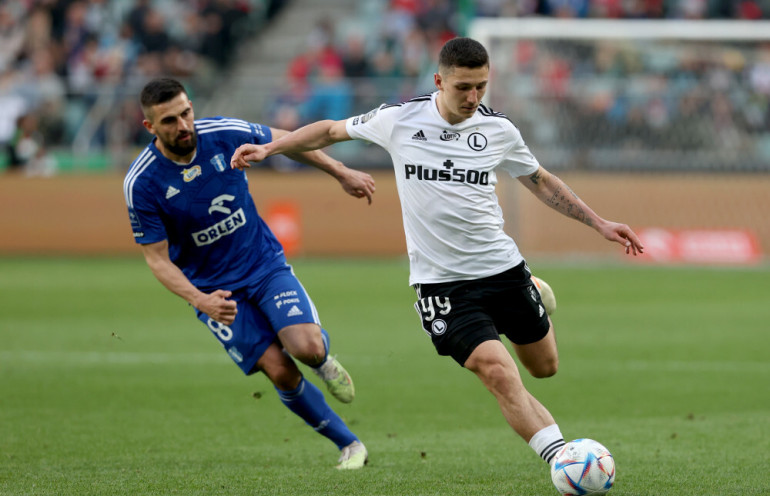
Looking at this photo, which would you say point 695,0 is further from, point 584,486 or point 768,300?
point 584,486

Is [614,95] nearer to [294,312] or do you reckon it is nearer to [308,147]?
[294,312]

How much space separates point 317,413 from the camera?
283 inches

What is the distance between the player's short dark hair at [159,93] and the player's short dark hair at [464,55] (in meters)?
1.83

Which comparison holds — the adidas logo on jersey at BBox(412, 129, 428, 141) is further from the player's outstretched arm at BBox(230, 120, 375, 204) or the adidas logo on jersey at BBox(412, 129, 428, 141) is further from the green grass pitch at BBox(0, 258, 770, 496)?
the green grass pitch at BBox(0, 258, 770, 496)

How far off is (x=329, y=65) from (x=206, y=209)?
16703 millimetres

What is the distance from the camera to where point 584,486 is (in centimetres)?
555

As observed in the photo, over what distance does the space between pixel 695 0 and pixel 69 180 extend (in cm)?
1313

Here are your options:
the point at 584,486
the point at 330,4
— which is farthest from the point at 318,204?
the point at 584,486

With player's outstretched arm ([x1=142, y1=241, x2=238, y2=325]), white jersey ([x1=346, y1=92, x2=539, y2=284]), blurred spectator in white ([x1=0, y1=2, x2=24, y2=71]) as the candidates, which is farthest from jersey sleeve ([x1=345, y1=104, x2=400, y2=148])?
blurred spectator in white ([x1=0, y1=2, x2=24, y2=71])

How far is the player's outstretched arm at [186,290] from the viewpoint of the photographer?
644cm

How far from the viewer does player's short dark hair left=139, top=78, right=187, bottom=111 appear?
6.96 m

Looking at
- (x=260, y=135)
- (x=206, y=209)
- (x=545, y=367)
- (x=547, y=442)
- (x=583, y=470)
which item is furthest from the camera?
(x=260, y=135)

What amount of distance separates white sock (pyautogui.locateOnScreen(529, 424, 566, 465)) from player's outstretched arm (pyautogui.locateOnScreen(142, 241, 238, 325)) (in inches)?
72.6

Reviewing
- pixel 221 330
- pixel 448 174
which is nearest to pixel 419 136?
pixel 448 174
